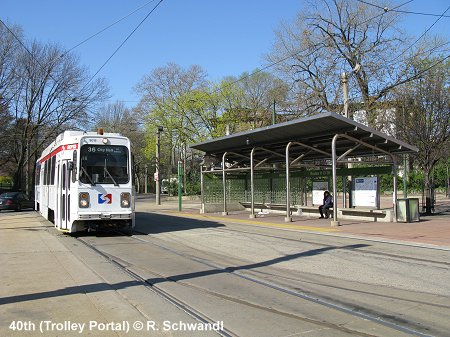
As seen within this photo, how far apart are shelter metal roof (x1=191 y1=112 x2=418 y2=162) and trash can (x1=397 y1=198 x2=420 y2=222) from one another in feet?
7.18

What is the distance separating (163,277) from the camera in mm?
8914

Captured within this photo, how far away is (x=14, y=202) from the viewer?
109ft

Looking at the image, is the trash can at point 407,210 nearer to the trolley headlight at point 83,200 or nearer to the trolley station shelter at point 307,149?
the trolley station shelter at point 307,149

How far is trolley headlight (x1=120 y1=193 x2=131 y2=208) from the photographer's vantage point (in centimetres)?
1525

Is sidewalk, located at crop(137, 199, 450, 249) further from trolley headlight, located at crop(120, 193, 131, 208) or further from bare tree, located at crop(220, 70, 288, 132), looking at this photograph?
bare tree, located at crop(220, 70, 288, 132)

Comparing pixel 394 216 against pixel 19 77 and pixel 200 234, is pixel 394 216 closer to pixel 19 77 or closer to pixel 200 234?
pixel 200 234

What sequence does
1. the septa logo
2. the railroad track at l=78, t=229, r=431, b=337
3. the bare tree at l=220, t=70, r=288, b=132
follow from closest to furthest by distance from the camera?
the railroad track at l=78, t=229, r=431, b=337 → the septa logo → the bare tree at l=220, t=70, r=288, b=132

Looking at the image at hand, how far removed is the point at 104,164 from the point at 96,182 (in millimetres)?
686

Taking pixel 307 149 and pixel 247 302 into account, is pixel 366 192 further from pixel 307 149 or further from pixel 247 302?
pixel 247 302

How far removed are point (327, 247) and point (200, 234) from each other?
5.23m

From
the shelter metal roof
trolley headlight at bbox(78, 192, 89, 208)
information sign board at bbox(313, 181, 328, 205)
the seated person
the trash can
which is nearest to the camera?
trolley headlight at bbox(78, 192, 89, 208)

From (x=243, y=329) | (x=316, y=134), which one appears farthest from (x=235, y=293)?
(x=316, y=134)

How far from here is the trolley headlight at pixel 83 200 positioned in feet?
48.4

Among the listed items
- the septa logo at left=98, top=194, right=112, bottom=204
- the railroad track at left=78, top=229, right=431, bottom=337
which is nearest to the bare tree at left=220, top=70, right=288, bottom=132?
the septa logo at left=98, top=194, right=112, bottom=204
